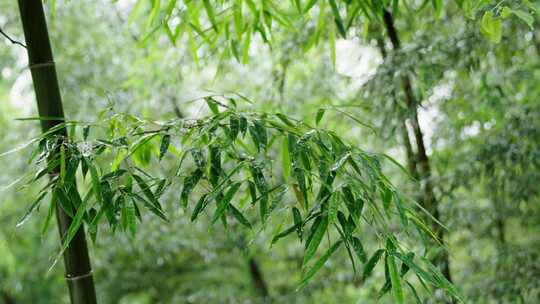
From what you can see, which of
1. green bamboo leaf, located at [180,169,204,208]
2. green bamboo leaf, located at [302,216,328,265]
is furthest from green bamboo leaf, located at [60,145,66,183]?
green bamboo leaf, located at [302,216,328,265]

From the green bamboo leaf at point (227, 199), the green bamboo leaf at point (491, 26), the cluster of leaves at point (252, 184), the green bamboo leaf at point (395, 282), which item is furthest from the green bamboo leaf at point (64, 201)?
the green bamboo leaf at point (491, 26)

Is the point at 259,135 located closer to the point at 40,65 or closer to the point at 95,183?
the point at 95,183

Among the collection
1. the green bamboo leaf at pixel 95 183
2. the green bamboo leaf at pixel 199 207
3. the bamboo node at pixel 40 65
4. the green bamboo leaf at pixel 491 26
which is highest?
the bamboo node at pixel 40 65

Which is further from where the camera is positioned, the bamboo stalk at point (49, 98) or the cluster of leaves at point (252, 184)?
the bamboo stalk at point (49, 98)

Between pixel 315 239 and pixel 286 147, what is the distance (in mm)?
155

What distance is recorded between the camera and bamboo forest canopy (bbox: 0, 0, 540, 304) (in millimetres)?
905

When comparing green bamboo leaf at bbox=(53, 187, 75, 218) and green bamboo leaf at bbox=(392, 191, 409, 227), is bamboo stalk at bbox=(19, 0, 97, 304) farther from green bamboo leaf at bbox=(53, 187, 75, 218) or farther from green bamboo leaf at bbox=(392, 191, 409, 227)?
green bamboo leaf at bbox=(392, 191, 409, 227)

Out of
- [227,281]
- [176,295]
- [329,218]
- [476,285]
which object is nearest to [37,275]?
[176,295]

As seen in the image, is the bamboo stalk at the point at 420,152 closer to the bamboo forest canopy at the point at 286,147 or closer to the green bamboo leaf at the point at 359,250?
the bamboo forest canopy at the point at 286,147

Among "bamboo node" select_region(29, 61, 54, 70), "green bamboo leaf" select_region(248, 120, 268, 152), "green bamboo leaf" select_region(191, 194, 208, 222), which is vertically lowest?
"green bamboo leaf" select_region(191, 194, 208, 222)

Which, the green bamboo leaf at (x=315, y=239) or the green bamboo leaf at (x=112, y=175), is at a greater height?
the green bamboo leaf at (x=112, y=175)

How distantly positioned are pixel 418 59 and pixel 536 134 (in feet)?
1.26

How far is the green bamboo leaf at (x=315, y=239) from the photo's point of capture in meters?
0.84

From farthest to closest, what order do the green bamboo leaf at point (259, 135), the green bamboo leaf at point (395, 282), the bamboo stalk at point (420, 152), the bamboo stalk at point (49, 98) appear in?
the bamboo stalk at point (420, 152)
the bamboo stalk at point (49, 98)
the green bamboo leaf at point (259, 135)
the green bamboo leaf at point (395, 282)
